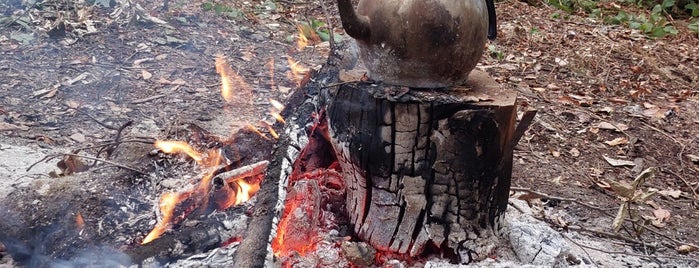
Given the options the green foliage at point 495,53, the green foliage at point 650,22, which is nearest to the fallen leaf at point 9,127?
the green foliage at point 495,53

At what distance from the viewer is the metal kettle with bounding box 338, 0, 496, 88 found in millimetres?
2109

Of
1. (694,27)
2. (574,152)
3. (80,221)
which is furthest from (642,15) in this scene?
(80,221)

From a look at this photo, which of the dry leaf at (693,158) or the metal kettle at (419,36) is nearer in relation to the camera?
the metal kettle at (419,36)

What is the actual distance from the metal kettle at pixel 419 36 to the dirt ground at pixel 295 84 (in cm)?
83

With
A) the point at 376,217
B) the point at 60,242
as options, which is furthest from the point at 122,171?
the point at 376,217

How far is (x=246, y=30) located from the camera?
22.4ft

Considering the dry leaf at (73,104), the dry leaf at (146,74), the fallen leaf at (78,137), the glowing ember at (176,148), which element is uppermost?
the glowing ember at (176,148)

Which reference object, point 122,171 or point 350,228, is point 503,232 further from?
point 122,171

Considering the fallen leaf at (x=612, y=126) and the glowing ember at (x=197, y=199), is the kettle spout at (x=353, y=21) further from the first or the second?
the fallen leaf at (x=612, y=126)

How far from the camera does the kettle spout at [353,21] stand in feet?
6.69

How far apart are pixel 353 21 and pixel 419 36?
0.81ft

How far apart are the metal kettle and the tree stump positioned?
3.0 inches

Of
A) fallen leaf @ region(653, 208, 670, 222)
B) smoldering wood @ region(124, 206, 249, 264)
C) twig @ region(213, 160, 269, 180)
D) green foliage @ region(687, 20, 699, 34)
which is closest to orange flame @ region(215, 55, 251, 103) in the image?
twig @ region(213, 160, 269, 180)

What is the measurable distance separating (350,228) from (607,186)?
2.07 metres
